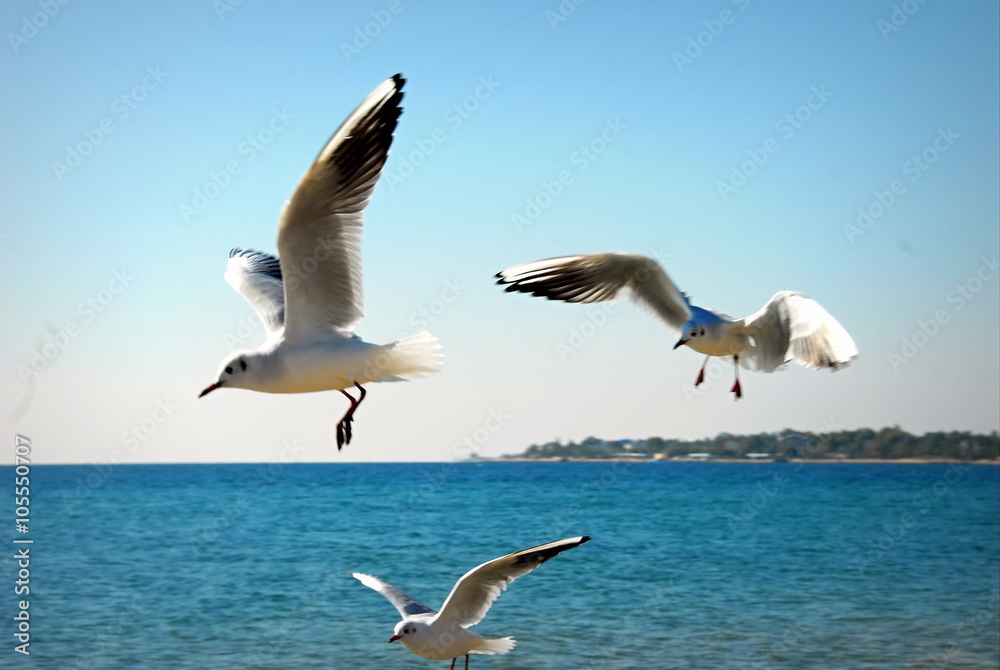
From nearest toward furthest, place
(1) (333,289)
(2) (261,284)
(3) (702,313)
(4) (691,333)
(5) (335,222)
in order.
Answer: (5) (335,222) < (1) (333,289) < (4) (691,333) < (3) (702,313) < (2) (261,284)

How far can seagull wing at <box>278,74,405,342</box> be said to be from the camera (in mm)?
5516

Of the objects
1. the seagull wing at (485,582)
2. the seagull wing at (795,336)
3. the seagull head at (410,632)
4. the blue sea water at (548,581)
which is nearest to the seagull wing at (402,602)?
the seagull head at (410,632)

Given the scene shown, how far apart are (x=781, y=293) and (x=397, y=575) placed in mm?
18617

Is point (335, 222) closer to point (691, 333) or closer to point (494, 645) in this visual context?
point (691, 333)

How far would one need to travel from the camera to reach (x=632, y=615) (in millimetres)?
18078

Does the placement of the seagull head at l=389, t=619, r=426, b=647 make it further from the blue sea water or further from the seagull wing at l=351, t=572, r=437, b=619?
the blue sea water

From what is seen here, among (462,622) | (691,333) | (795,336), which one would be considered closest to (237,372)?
(462,622)

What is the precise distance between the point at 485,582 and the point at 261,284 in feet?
9.28

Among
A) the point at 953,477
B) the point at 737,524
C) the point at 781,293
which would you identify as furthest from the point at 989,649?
the point at 953,477

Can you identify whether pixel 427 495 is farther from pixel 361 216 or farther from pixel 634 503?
pixel 361 216

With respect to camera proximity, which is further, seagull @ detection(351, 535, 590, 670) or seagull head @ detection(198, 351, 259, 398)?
seagull @ detection(351, 535, 590, 670)

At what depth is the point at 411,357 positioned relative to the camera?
6.16 m

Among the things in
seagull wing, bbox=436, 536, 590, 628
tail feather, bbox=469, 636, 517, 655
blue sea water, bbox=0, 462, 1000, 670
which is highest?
seagull wing, bbox=436, 536, 590, 628

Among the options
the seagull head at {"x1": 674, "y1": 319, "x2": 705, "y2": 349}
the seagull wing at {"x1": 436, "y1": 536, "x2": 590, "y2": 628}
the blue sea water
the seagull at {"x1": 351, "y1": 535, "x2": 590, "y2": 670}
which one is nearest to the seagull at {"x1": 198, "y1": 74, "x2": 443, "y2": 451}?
the seagull wing at {"x1": 436, "y1": 536, "x2": 590, "y2": 628}
